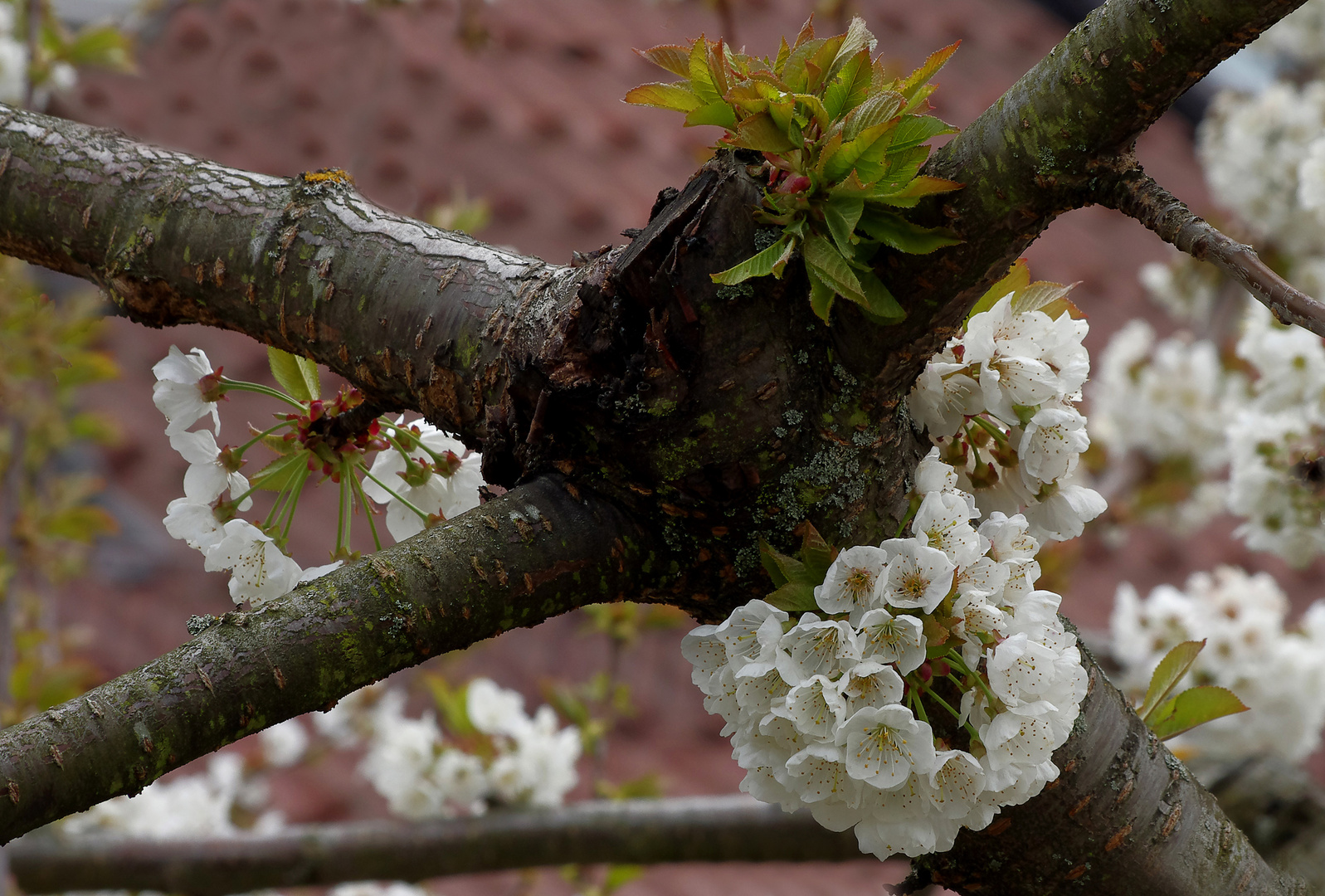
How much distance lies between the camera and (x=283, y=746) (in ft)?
8.06

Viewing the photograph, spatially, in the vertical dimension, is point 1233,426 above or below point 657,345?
above

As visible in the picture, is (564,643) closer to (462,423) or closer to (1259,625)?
(1259,625)

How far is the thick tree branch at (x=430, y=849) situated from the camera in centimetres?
141

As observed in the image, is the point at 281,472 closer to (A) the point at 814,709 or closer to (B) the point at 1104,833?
(A) the point at 814,709

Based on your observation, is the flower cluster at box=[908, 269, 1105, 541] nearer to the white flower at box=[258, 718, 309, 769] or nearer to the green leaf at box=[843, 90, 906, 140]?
the green leaf at box=[843, 90, 906, 140]

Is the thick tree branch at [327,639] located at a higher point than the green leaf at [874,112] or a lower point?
lower

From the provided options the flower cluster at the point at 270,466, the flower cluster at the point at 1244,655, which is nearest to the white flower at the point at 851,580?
the flower cluster at the point at 270,466

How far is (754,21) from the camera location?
367 cm

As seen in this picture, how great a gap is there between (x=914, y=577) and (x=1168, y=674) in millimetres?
376

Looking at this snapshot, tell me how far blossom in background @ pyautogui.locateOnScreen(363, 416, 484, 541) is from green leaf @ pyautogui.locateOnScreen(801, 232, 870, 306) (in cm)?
37

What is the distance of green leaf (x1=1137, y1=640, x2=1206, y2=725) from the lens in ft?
2.81

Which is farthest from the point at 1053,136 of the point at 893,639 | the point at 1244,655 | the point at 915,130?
the point at 1244,655

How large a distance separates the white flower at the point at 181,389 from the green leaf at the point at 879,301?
515mm

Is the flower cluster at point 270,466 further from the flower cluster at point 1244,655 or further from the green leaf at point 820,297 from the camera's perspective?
the flower cluster at point 1244,655
